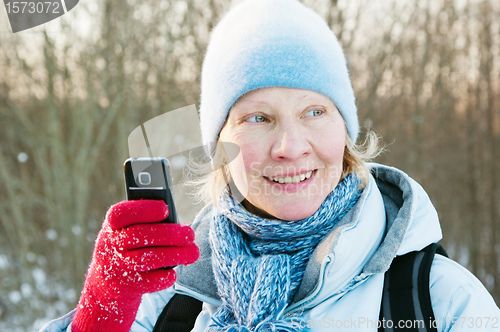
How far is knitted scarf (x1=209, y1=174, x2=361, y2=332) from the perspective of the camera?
1212 mm

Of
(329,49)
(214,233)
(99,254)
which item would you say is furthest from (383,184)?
(99,254)

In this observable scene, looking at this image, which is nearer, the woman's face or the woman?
the woman

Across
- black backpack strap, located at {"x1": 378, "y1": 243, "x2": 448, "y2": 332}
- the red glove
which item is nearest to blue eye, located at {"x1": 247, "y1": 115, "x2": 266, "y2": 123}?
the red glove

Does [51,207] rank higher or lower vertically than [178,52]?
lower

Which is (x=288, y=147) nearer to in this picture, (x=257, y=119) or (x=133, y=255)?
(x=257, y=119)

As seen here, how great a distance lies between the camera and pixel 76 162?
205 inches

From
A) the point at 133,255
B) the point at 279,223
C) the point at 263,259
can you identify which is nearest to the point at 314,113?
the point at 279,223

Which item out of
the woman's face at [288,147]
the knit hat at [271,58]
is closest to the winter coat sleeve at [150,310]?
the woman's face at [288,147]

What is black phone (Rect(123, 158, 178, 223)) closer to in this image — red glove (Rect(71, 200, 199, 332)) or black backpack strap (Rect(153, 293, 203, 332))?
red glove (Rect(71, 200, 199, 332))

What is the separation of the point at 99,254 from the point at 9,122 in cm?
496

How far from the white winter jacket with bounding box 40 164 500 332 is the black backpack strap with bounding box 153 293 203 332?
0.05m

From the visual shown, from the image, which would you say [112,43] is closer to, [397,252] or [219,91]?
[219,91]

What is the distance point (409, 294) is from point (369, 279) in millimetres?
130

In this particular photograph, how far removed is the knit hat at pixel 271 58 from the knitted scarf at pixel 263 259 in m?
0.35
